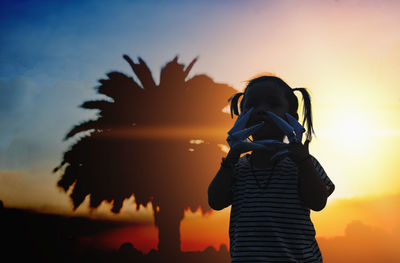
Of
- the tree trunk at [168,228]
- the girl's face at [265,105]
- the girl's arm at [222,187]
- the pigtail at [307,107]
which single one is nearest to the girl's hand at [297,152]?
the girl's face at [265,105]

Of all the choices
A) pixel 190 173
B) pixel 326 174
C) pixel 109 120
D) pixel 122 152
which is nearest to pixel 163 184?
pixel 190 173

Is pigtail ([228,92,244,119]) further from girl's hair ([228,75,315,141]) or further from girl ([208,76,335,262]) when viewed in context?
girl ([208,76,335,262])

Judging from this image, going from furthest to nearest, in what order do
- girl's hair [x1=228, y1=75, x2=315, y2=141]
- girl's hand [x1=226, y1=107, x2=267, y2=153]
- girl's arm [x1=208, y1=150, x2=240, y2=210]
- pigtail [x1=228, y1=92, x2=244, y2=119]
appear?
pigtail [x1=228, y1=92, x2=244, y2=119] → girl's hair [x1=228, y1=75, x2=315, y2=141] → girl's arm [x1=208, y1=150, x2=240, y2=210] → girl's hand [x1=226, y1=107, x2=267, y2=153]

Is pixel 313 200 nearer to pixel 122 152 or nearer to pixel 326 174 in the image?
pixel 326 174

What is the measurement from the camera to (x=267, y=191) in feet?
7.70

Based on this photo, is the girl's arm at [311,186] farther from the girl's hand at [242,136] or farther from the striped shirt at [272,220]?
the girl's hand at [242,136]

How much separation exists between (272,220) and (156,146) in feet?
51.0

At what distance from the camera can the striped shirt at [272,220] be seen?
2.17 m

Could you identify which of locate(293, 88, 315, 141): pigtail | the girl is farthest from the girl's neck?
locate(293, 88, 315, 141): pigtail

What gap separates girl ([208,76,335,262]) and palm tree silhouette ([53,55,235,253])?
14.2 m

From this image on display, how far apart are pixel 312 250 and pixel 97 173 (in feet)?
52.4

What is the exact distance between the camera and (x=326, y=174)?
2475 millimetres

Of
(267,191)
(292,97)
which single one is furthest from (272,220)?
(292,97)

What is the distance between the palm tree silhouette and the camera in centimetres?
1697
